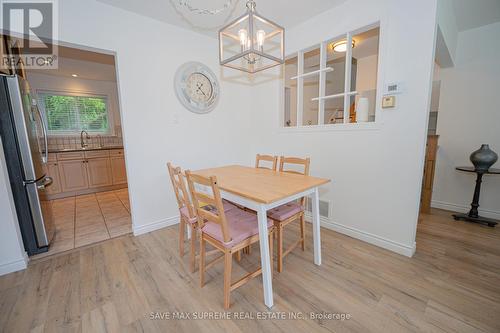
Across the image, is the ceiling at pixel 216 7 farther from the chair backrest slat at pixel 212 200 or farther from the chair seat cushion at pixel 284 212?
the chair seat cushion at pixel 284 212

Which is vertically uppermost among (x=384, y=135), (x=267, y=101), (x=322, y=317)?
(x=267, y=101)

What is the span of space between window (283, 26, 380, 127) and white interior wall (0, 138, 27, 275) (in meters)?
3.04

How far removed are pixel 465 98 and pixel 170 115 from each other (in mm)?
4024

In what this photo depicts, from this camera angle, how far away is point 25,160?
1.89 metres

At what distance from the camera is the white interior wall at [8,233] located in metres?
1.73

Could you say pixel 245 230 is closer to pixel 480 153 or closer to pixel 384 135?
pixel 384 135

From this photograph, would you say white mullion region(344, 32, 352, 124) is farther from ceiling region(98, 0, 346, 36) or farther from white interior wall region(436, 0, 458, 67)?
white interior wall region(436, 0, 458, 67)

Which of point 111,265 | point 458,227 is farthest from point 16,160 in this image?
point 458,227

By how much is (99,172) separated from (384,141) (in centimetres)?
492

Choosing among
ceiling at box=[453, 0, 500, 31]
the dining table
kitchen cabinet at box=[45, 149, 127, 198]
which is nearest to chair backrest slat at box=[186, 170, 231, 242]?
the dining table

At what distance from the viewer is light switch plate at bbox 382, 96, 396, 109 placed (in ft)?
6.24

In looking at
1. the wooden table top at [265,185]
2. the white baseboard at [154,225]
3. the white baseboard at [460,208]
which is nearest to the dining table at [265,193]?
the wooden table top at [265,185]

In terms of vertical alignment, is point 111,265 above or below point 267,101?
below

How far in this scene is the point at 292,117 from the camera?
14.2ft
